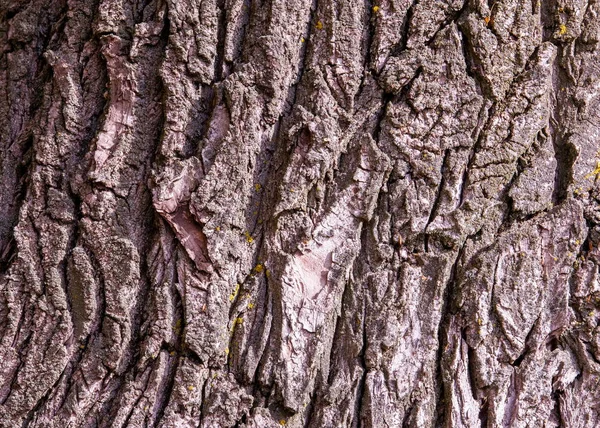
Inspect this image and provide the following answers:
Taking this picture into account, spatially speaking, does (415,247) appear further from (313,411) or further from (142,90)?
(142,90)

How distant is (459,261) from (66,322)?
101 centimetres

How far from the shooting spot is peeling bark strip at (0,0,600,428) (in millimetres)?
1418

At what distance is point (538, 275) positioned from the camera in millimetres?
1506

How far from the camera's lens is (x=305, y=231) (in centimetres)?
143

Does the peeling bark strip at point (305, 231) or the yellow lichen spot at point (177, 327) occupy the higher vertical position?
the peeling bark strip at point (305, 231)

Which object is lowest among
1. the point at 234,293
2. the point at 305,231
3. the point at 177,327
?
the point at 177,327

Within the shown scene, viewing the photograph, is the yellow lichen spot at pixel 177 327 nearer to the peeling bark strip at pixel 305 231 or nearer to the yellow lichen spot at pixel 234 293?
the peeling bark strip at pixel 305 231

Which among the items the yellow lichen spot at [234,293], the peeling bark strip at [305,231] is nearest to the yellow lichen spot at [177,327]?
the peeling bark strip at [305,231]

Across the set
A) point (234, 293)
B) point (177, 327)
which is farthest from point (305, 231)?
point (177, 327)

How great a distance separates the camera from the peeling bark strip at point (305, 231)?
1.42 meters

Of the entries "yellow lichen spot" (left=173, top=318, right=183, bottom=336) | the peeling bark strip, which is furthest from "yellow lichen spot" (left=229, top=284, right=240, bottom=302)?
"yellow lichen spot" (left=173, top=318, right=183, bottom=336)

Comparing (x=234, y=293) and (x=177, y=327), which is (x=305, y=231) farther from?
(x=177, y=327)

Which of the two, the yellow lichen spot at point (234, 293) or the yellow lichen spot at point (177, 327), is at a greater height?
the yellow lichen spot at point (234, 293)

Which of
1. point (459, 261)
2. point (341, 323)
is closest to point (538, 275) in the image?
point (459, 261)
